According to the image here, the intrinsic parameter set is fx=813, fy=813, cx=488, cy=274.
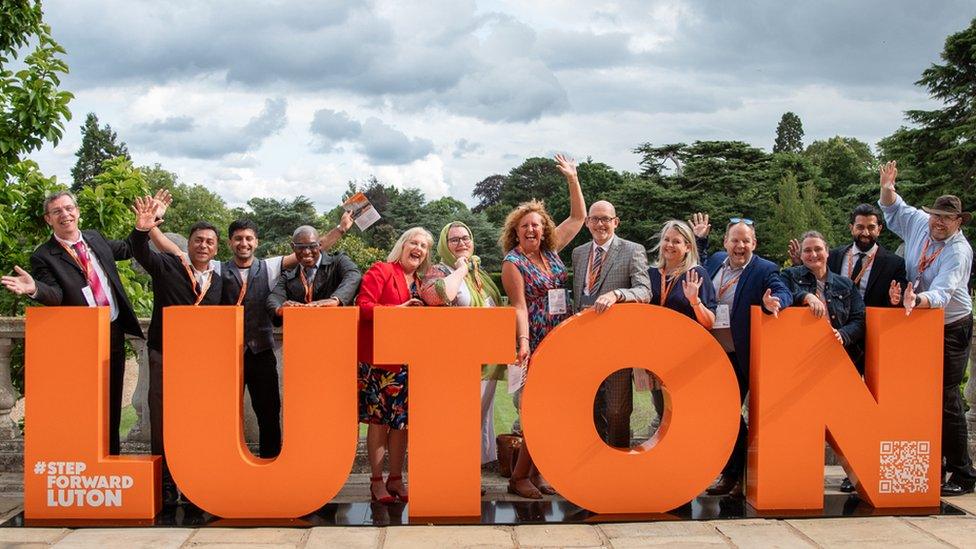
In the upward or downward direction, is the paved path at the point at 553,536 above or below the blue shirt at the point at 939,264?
below

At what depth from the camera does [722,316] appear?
Answer: 18.5 feet

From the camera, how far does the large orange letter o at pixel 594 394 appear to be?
5.44 meters

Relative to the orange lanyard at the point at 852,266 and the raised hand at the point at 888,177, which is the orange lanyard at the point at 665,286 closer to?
the orange lanyard at the point at 852,266

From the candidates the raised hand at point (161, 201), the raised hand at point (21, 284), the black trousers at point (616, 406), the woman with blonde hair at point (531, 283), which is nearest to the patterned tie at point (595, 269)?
the woman with blonde hair at point (531, 283)

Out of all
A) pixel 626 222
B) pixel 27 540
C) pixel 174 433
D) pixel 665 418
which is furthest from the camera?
pixel 626 222

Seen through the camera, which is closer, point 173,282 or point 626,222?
point 173,282

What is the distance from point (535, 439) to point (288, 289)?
1975 millimetres

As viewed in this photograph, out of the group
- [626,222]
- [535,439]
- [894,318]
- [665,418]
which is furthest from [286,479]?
[626,222]

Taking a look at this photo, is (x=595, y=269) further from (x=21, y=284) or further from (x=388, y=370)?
(x=21, y=284)

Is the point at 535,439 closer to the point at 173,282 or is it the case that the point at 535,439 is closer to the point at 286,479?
the point at 286,479

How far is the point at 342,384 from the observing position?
5.34 meters

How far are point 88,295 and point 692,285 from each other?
4.08 metres

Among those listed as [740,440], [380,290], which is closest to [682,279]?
[740,440]

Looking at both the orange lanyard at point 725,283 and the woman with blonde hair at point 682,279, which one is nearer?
the woman with blonde hair at point 682,279
